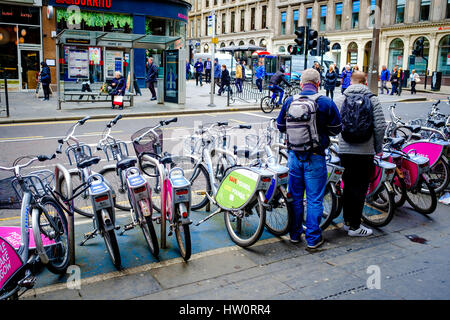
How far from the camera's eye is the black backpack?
484cm

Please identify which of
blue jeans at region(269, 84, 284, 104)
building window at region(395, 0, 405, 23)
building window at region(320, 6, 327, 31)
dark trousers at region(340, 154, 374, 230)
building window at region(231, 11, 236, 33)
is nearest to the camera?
dark trousers at region(340, 154, 374, 230)

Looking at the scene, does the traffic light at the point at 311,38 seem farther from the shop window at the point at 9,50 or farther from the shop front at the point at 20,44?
the shop window at the point at 9,50

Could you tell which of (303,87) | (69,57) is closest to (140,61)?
(69,57)

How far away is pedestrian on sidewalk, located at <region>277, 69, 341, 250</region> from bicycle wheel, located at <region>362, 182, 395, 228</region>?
104 cm

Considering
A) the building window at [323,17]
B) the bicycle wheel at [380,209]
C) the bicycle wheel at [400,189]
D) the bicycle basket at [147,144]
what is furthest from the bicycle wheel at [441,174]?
the building window at [323,17]

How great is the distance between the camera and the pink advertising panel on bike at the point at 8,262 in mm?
3473

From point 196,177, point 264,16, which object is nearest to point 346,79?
point 196,177

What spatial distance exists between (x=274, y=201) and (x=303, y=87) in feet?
4.24

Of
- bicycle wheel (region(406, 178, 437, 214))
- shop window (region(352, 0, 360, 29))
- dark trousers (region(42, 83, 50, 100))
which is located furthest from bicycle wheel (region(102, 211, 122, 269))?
shop window (region(352, 0, 360, 29))

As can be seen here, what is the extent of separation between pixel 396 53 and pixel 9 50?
3404 cm

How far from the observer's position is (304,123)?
4523mm

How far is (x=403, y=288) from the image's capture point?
3793 mm

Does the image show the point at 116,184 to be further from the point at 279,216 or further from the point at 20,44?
the point at 20,44

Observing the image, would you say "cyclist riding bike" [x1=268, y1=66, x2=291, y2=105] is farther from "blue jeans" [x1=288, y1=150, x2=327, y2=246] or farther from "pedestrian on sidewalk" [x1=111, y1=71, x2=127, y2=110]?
"blue jeans" [x1=288, y1=150, x2=327, y2=246]
